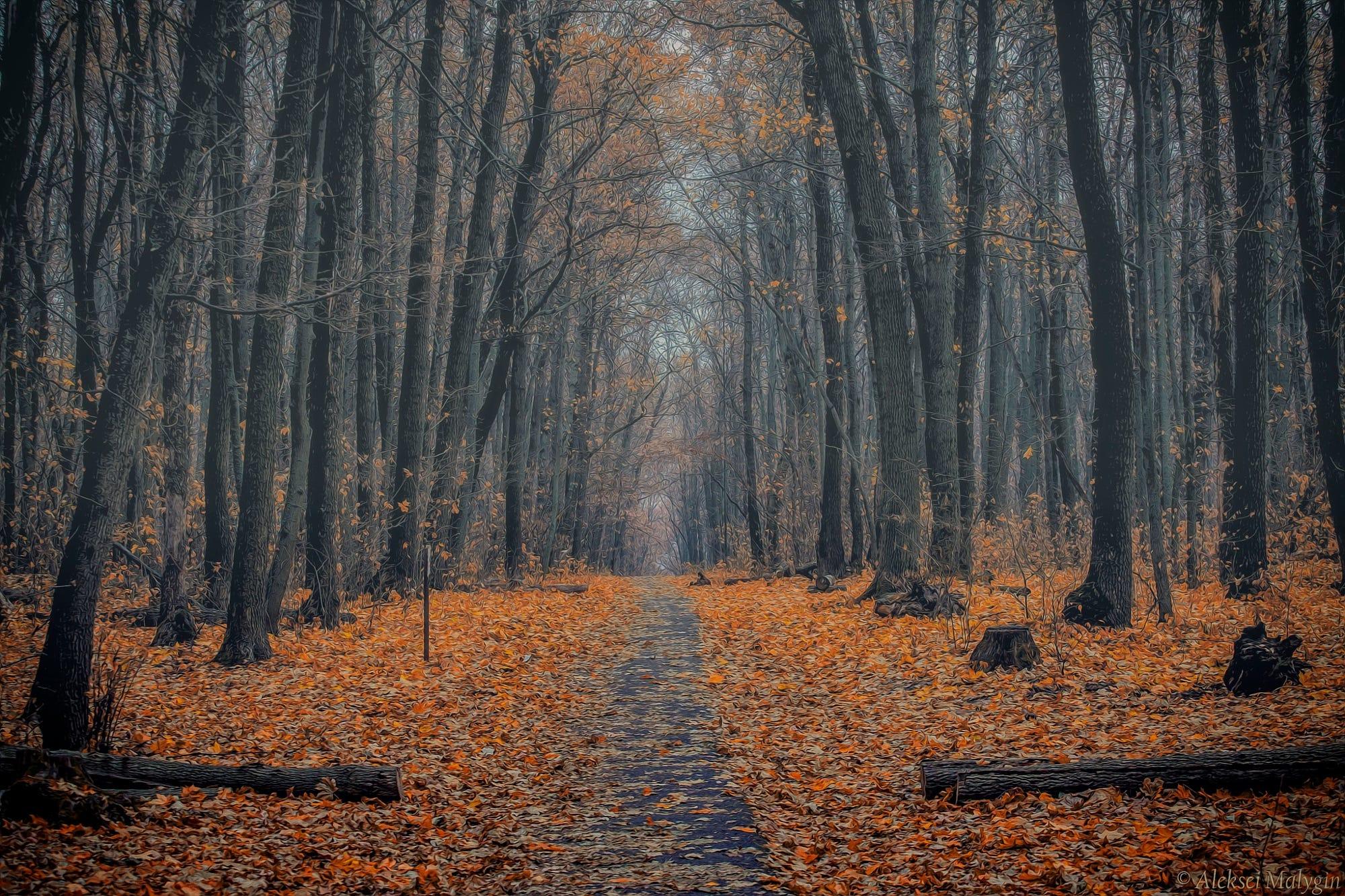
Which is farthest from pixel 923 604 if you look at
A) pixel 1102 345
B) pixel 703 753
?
pixel 703 753

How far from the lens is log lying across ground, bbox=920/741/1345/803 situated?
485 centimetres

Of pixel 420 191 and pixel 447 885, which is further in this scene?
pixel 420 191

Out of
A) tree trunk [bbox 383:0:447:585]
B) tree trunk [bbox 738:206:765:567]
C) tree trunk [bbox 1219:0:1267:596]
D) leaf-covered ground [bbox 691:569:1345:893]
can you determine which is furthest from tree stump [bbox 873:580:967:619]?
tree trunk [bbox 738:206:765:567]

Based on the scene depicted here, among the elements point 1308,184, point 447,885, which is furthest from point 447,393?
point 1308,184

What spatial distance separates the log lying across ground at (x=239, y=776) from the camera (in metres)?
5.36


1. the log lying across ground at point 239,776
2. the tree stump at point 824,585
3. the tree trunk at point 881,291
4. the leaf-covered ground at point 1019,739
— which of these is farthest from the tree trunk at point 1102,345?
the log lying across ground at point 239,776

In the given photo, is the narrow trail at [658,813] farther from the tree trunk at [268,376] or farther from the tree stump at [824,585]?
the tree stump at [824,585]

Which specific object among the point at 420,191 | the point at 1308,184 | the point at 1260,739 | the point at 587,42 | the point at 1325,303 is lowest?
the point at 1260,739

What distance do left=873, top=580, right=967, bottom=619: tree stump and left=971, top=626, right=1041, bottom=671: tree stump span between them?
262 centimetres

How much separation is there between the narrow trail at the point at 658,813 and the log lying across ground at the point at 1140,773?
1.37 meters

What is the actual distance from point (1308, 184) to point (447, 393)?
13.2 meters

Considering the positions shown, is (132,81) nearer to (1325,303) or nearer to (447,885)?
(447,885)

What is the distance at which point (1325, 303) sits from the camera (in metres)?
9.57

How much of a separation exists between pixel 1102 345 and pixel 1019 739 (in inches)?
219
